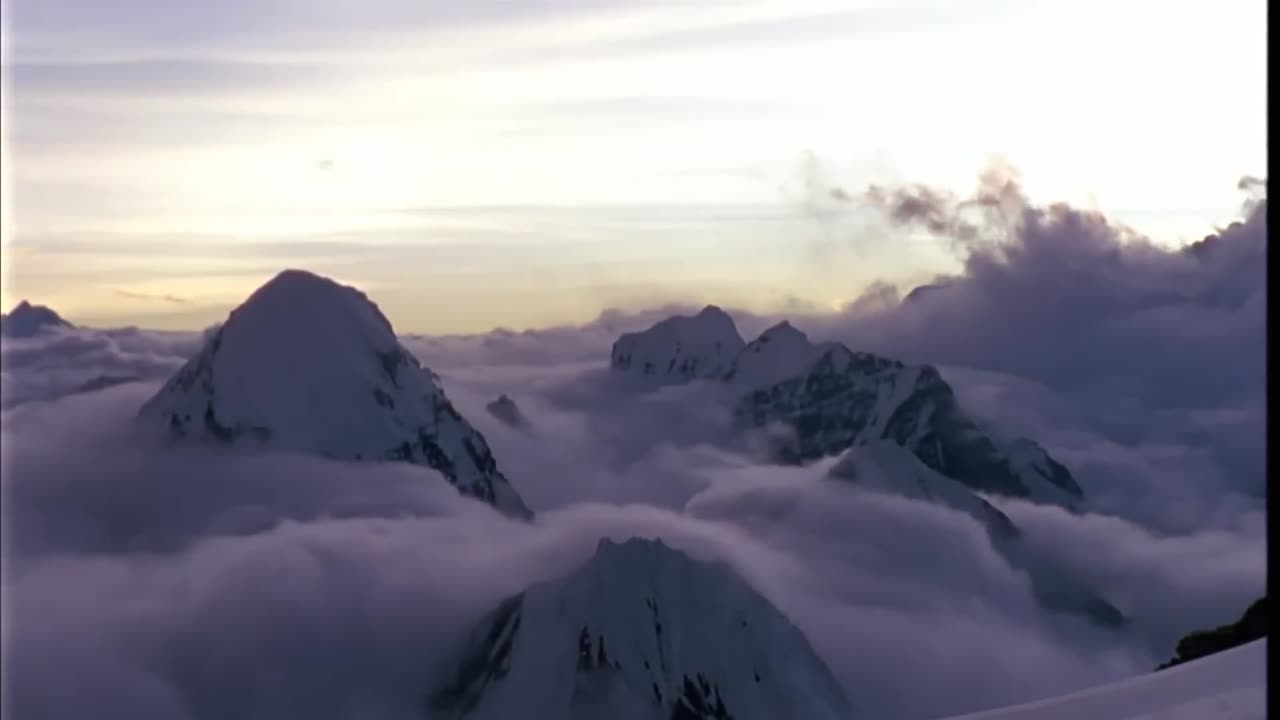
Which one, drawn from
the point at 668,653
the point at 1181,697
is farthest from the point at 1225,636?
the point at 668,653

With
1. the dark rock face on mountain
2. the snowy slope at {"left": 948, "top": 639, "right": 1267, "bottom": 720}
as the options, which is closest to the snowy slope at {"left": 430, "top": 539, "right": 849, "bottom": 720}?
the dark rock face on mountain

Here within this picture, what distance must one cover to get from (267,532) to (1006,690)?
357 feet

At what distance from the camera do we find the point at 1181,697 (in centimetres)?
860

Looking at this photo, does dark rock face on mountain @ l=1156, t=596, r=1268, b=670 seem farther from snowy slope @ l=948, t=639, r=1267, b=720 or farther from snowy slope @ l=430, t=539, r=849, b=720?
snowy slope @ l=430, t=539, r=849, b=720

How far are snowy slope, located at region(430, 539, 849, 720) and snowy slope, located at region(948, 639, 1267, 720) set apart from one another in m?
124

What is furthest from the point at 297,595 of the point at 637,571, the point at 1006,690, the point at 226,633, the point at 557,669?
the point at 1006,690

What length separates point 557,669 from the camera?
137125 mm

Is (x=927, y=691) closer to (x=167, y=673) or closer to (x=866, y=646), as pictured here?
(x=866, y=646)

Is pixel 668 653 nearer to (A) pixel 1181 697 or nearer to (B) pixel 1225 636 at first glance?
(B) pixel 1225 636

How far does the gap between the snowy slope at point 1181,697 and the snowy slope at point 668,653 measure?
407 ft

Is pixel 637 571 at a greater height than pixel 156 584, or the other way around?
pixel 637 571

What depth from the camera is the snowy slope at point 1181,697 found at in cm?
806

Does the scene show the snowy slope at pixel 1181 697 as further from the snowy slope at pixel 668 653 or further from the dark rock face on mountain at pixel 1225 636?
the snowy slope at pixel 668 653

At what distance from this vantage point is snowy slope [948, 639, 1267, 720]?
26.5 ft
